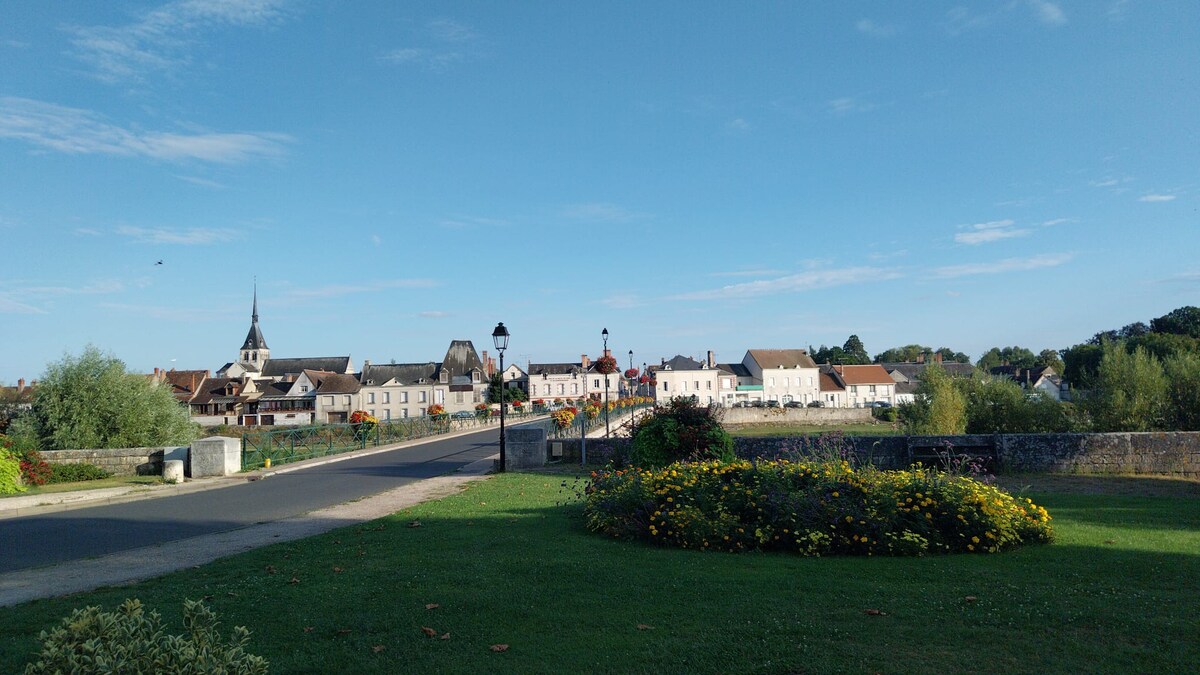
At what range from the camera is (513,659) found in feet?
15.1

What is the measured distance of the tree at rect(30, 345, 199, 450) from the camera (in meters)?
23.1

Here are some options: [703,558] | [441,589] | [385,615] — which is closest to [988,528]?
[703,558]

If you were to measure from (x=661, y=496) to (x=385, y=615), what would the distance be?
4169mm

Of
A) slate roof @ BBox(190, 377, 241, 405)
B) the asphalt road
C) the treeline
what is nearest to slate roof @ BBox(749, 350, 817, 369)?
slate roof @ BBox(190, 377, 241, 405)

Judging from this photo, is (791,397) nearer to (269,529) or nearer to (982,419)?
(982,419)

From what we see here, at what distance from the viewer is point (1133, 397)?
21.6 m

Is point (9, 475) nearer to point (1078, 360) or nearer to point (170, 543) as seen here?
point (170, 543)

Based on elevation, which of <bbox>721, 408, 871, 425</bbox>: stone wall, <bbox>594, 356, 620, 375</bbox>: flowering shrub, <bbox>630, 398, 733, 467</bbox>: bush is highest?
<bbox>594, 356, 620, 375</bbox>: flowering shrub

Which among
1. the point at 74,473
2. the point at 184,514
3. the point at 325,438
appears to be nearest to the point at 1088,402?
the point at 184,514

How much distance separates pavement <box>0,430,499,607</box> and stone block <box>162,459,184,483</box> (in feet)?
1.12

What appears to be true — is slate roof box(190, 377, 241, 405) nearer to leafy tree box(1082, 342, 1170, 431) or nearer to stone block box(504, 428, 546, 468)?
stone block box(504, 428, 546, 468)

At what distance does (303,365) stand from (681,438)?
9615cm

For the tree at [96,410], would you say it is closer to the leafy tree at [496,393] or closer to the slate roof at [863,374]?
the leafy tree at [496,393]

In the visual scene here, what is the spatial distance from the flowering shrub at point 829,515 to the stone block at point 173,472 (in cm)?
1418
